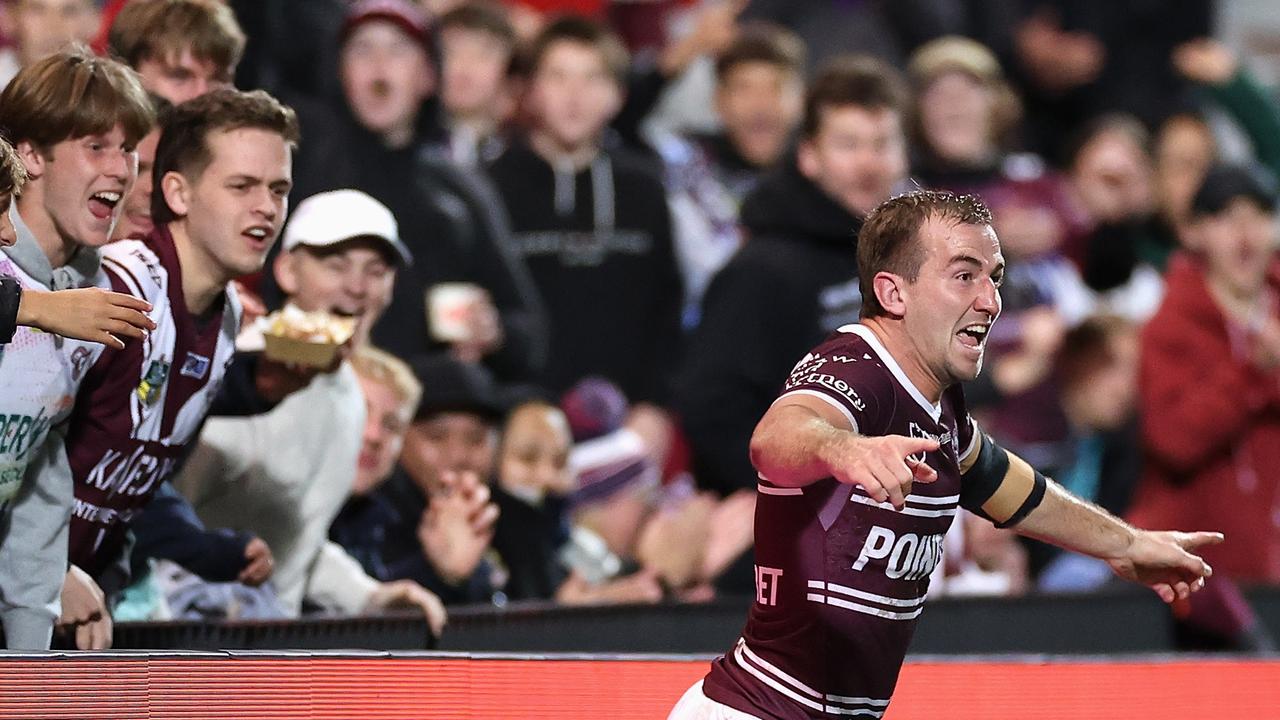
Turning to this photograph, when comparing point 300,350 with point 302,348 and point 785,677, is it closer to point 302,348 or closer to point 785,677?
point 302,348

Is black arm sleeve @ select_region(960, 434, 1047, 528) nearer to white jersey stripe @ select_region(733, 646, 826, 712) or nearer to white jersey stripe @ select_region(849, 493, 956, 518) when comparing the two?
white jersey stripe @ select_region(849, 493, 956, 518)

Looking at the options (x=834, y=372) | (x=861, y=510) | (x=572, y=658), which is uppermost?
(x=834, y=372)

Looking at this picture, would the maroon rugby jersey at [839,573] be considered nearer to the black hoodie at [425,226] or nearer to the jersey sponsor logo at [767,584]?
the jersey sponsor logo at [767,584]

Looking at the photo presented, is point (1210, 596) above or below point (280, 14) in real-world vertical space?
below

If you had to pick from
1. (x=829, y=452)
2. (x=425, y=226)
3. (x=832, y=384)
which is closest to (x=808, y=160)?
(x=425, y=226)

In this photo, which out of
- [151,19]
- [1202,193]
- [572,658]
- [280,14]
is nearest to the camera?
[572,658]

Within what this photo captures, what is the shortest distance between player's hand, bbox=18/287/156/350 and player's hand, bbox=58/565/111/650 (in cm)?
89

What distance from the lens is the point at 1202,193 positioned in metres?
8.09

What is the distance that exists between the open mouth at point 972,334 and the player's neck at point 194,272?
178cm

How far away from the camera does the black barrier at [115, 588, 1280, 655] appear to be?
4.53 metres

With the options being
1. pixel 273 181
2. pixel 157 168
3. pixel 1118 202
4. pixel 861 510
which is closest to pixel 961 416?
pixel 861 510

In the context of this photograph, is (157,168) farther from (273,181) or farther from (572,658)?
(572,658)

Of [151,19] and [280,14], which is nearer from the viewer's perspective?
[151,19]

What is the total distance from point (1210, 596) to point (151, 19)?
4143 mm
